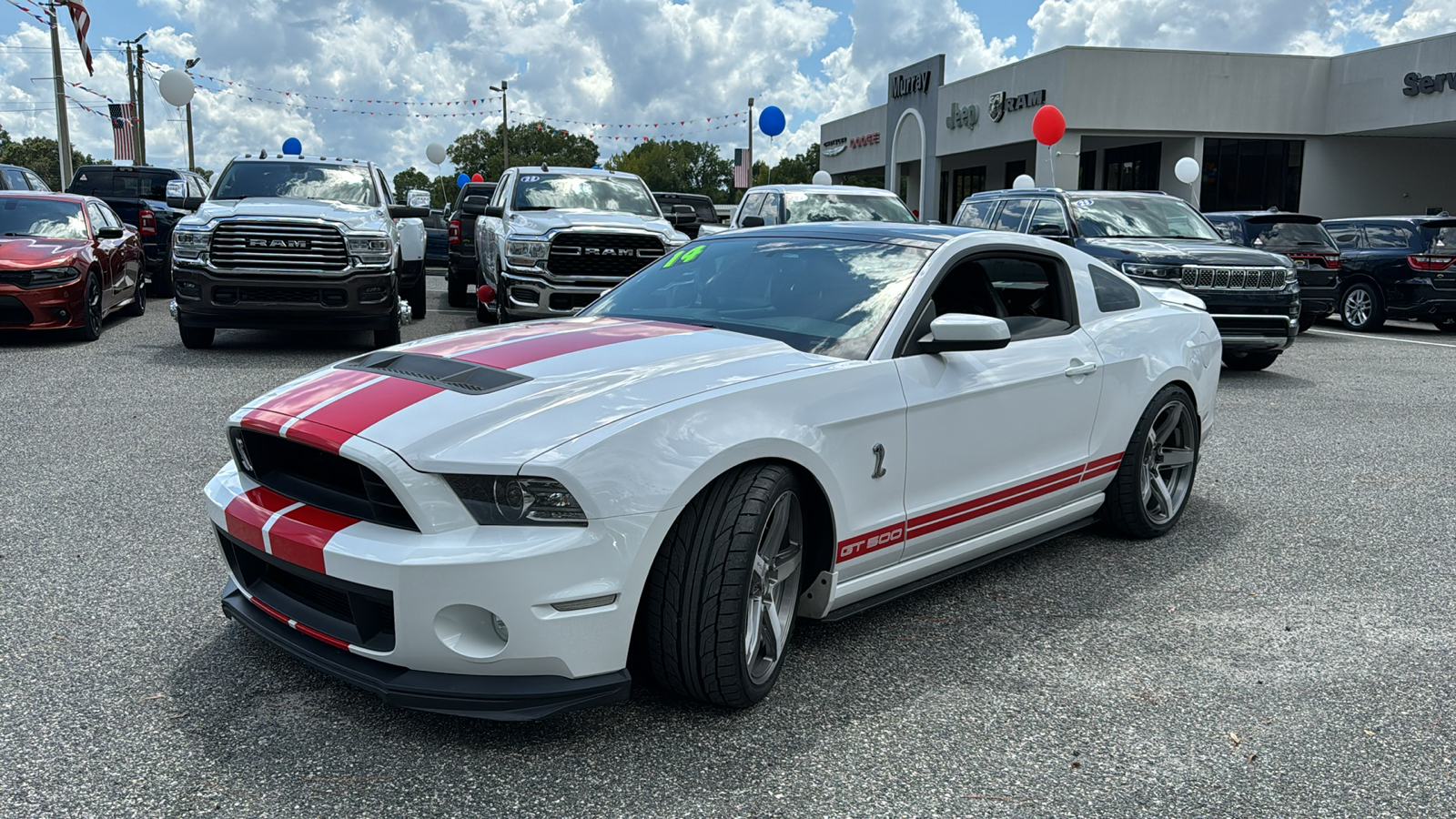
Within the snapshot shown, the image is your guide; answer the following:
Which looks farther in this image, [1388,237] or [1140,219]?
[1388,237]

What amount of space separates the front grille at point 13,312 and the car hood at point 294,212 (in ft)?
6.43

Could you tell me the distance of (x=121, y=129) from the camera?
106ft

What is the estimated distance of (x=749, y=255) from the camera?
4.48 m

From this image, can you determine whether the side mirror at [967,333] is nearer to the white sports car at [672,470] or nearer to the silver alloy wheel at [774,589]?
the white sports car at [672,470]

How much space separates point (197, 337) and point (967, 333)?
9.32 m

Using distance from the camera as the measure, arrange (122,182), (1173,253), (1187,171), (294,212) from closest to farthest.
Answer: (294,212) < (1173,253) < (122,182) < (1187,171)

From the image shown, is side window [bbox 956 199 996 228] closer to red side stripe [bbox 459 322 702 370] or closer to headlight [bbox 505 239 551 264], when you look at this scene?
headlight [bbox 505 239 551 264]

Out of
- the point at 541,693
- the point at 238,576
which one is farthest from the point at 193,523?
the point at 541,693

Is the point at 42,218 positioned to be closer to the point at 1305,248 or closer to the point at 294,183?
the point at 294,183

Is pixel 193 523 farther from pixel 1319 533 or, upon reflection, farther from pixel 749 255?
pixel 1319 533

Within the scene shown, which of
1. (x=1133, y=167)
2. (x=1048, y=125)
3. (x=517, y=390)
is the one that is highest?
(x=1133, y=167)

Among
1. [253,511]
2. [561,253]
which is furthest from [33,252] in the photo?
[253,511]

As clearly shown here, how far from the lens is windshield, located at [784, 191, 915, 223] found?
1269cm

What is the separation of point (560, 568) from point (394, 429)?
23.5 inches
